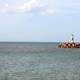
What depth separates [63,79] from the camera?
37000mm

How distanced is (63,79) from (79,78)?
2.20 m

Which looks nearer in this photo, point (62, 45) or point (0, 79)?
point (0, 79)

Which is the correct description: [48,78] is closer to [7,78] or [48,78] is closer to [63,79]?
[63,79]

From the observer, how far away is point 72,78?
37.9 m

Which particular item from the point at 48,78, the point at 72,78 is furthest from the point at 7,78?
the point at 72,78

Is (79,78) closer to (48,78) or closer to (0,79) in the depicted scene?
(48,78)

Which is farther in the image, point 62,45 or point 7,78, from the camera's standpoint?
point 62,45

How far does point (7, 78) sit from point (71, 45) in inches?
5110

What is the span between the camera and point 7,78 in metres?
37.5

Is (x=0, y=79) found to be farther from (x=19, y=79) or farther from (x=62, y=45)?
(x=62, y=45)

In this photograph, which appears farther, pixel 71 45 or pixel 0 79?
pixel 71 45

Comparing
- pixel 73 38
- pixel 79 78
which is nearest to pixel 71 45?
pixel 73 38

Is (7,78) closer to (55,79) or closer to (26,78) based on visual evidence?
(26,78)

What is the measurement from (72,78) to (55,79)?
80.4 inches
